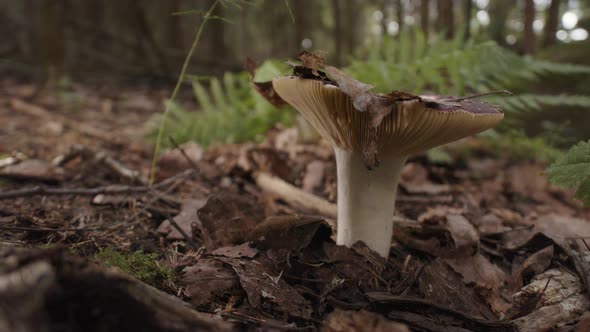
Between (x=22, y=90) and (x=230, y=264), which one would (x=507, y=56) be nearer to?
(x=230, y=264)

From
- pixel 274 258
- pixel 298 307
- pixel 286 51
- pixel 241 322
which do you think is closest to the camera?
pixel 241 322

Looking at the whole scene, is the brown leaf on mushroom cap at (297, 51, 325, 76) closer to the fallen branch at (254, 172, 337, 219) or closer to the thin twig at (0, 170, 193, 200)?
the fallen branch at (254, 172, 337, 219)

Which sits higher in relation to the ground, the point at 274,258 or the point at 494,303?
the point at 274,258

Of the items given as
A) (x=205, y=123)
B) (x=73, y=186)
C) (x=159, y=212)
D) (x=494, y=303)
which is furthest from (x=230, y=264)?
(x=205, y=123)

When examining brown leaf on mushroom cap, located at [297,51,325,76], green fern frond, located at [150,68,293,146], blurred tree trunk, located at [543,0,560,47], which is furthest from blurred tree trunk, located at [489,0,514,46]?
brown leaf on mushroom cap, located at [297,51,325,76]

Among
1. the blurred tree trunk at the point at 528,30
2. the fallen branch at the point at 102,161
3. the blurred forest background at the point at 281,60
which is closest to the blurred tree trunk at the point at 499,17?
the blurred forest background at the point at 281,60

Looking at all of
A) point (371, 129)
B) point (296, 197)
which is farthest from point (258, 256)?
point (296, 197)
